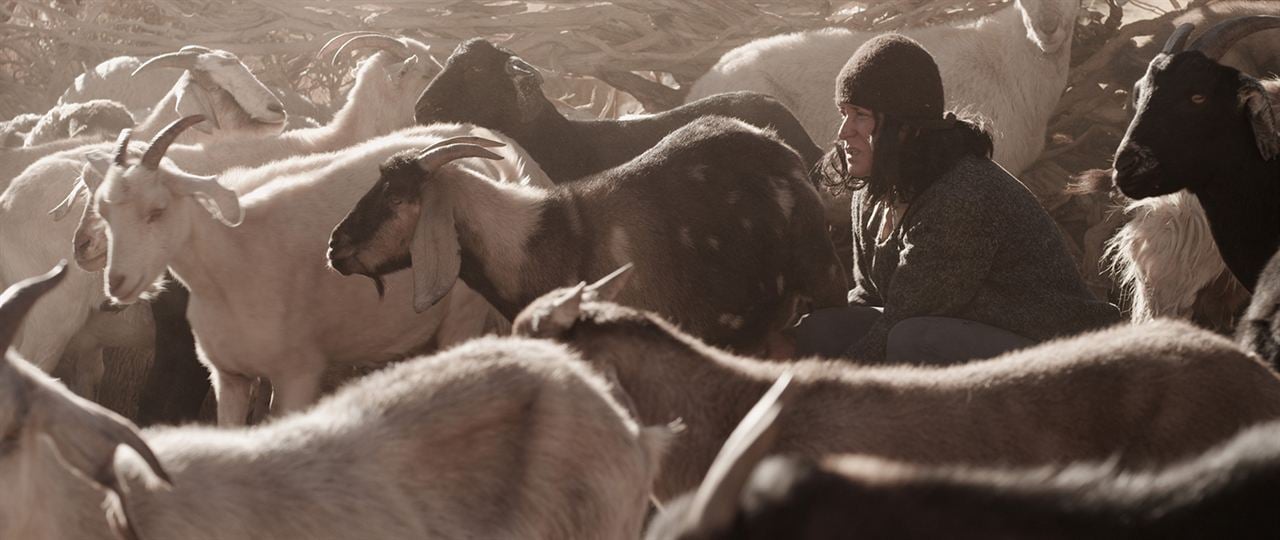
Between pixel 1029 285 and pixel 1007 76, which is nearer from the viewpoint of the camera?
pixel 1029 285

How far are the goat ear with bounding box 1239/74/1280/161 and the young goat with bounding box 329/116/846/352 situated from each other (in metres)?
1.67

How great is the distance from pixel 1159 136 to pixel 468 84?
11.9ft

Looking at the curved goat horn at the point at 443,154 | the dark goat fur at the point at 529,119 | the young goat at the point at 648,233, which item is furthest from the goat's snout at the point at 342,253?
the dark goat fur at the point at 529,119

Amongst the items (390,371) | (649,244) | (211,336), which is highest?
(390,371)

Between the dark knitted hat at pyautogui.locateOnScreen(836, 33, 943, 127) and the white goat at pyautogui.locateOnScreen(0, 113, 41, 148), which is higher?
the dark knitted hat at pyautogui.locateOnScreen(836, 33, 943, 127)

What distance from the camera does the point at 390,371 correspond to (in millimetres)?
3559

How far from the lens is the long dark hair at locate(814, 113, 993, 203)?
4.83 metres

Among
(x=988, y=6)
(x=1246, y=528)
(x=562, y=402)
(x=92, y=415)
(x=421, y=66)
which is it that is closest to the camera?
(x=1246, y=528)

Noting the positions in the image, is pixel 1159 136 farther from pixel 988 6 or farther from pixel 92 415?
pixel 988 6

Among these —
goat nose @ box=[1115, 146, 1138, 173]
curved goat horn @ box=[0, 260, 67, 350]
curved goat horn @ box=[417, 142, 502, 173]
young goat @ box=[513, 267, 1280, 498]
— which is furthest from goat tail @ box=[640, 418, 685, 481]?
goat nose @ box=[1115, 146, 1138, 173]

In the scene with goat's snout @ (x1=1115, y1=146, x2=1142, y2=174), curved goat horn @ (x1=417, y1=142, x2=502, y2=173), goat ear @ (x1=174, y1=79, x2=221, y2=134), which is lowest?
goat ear @ (x1=174, y1=79, x2=221, y2=134)

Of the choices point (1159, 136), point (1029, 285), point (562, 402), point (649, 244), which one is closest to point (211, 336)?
point (649, 244)

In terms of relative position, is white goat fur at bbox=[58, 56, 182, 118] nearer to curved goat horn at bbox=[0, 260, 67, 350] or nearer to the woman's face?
the woman's face

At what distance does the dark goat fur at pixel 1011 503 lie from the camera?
5.41 feet
